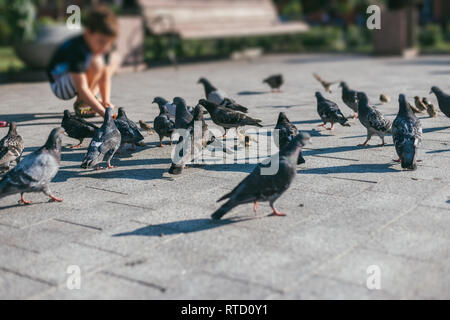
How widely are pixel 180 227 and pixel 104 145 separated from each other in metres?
2.04

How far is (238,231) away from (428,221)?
1.48 meters

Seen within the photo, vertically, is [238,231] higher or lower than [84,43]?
lower

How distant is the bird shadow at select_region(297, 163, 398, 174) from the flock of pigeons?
0.51ft

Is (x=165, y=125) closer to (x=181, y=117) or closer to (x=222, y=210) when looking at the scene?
(x=181, y=117)

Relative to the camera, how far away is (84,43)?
6309 millimetres

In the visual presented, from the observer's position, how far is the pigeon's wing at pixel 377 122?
7461 mm

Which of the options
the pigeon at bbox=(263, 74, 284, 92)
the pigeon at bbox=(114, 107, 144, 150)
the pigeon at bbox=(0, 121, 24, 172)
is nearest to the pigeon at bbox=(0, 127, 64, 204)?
the pigeon at bbox=(0, 121, 24, 172)

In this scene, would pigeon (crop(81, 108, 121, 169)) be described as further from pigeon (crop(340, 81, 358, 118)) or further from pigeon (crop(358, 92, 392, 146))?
pigeon (crop(340, 81, 358, 118))

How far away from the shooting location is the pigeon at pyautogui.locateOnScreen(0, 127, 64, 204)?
523 centimetres

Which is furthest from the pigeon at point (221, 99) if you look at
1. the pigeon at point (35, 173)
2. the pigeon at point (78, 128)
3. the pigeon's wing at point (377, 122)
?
the pigeon at point (35, 173)

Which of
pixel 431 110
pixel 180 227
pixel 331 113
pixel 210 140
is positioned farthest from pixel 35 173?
pixel 431 110

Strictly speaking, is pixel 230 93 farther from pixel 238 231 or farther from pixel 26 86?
pixel 238 231

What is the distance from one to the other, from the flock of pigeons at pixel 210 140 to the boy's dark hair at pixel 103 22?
101 centimetres
